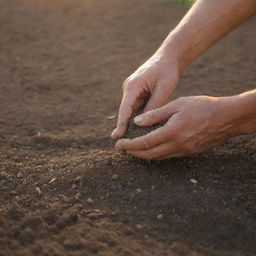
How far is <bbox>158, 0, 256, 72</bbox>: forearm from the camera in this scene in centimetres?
218

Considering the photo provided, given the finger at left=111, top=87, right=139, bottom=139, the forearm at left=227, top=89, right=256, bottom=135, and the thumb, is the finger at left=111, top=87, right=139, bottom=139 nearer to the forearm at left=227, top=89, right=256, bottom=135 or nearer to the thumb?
the thumb

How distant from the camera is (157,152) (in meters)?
1.83

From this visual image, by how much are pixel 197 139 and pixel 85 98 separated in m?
1.27

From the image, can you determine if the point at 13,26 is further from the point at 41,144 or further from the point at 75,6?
the point at 41,144

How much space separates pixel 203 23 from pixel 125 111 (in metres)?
0.73

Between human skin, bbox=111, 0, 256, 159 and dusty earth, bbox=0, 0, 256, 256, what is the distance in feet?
0.55

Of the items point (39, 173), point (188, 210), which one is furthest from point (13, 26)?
point (188, 210)

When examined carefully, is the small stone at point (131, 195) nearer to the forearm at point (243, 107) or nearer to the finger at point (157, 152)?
the finger at point (157, 152)

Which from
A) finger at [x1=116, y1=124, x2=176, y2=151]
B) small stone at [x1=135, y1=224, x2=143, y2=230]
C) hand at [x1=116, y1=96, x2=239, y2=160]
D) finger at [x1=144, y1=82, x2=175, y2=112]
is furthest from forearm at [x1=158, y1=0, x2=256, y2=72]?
small stone at [x1=135, y1=224, x2=143, y2=230]

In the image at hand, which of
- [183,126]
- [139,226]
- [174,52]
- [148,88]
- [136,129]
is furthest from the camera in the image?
[174,52]

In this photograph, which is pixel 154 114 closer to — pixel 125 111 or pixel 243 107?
pixel 125 111

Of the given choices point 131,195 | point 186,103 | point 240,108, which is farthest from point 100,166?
point 240,108

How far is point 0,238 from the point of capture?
160 cm

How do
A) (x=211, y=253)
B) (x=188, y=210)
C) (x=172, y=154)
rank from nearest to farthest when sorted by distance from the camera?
(x=211, y=253)
(x=188, y=210)
(x=172, y=154)
